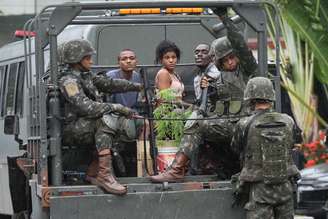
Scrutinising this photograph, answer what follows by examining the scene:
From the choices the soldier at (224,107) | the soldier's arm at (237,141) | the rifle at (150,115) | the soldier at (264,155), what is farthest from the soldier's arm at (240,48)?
the rifle at (150,115)

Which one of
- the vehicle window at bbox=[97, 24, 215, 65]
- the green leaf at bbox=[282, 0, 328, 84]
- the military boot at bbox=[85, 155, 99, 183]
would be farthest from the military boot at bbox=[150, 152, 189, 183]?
the green leaf at bbox=[282, 0, 328, 84]

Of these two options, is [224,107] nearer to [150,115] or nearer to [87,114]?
Answer: [150,115]

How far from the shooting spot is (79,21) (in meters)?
10.4

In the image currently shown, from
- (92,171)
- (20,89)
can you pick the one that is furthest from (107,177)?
(20,89)

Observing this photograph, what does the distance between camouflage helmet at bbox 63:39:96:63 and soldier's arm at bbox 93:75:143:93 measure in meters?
0.41

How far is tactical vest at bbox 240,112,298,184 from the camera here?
866 cm

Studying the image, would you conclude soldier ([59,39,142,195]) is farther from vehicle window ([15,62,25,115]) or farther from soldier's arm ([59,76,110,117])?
vehicle window ([15,62,25,115])

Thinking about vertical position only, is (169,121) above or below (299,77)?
below

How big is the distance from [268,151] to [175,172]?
857mm

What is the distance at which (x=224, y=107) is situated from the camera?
9.36 meters

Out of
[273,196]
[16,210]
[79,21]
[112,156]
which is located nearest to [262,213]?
[273,196]

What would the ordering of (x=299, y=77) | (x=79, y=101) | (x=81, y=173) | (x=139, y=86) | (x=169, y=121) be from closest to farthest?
1. (x=79, y=101)
2. (x=81, y=173)
3. (x=169, y=121)
4. (x=139, y=86)
5. (x=299, y=77)

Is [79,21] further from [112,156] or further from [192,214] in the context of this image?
[192,214]

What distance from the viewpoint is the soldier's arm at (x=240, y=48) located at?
30.1 feet
